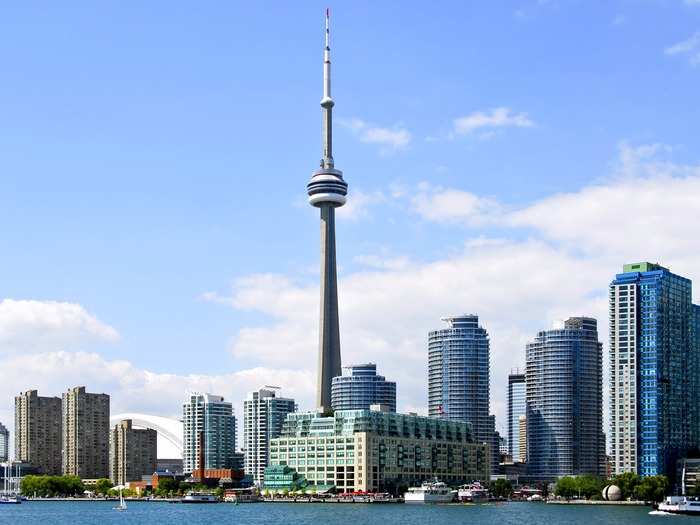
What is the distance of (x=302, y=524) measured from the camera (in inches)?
7343

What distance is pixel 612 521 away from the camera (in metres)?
198

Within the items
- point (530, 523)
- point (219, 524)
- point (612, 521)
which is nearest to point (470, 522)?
point (530, 523)

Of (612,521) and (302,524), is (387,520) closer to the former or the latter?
(302,524)

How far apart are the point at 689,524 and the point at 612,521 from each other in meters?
15.1

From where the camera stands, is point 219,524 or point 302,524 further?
point 219,524

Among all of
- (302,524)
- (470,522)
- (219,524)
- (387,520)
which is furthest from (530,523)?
(219,524)

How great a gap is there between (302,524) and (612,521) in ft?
168

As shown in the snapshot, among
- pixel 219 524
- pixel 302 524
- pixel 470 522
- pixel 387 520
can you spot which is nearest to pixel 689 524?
pixel 470 522

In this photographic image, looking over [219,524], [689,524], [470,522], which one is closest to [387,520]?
[470,522]

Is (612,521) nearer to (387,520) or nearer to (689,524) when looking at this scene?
(689,524)

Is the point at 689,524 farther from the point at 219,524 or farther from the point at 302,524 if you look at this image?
the point at 219,524

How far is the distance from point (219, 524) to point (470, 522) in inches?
1611

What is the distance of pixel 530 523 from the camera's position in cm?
19288

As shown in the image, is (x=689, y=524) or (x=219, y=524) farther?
(x=219, y=524)
